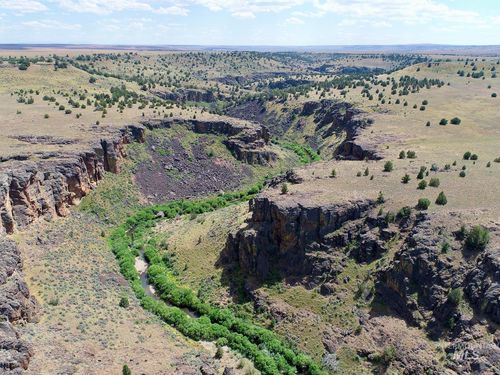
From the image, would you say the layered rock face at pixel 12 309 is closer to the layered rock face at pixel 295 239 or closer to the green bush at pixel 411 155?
the layered rock face at pixel 295 239

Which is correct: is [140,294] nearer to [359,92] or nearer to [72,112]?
[72,112]

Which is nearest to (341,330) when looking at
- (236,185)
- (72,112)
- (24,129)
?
(236,185)

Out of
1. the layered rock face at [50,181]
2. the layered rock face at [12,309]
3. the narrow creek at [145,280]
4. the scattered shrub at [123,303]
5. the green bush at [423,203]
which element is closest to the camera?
the layered rock face at [12,309]

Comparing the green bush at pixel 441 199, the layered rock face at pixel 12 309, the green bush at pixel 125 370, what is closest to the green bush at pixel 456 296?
the green bush at pixel 441 199

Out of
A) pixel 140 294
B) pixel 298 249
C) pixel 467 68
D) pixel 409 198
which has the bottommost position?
pixel 140 294

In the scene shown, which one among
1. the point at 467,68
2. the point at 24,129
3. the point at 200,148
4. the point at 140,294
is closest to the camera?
the point at 140,294

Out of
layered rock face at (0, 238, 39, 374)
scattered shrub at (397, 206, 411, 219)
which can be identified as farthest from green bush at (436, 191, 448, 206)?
layered rock face at (0, 238, 39, 374)

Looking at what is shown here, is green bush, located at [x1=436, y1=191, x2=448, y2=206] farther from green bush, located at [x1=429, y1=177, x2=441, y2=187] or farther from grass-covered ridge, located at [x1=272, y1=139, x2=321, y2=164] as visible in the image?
grass-covered ridge, located at [x1=272, y1=139, x2=321, y2=164]
